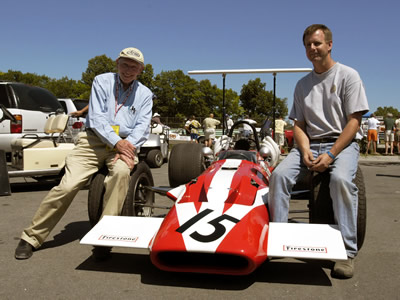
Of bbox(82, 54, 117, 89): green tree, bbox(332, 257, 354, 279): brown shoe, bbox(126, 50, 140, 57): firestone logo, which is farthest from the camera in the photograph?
bbox(82, 54, 117, 89): green tree

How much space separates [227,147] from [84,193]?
2605mm

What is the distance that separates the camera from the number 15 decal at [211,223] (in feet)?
8.96

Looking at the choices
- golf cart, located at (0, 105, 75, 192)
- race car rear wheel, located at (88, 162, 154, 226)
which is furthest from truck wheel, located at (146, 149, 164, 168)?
race car rear wheel, located at (88, 162, 154, 226)

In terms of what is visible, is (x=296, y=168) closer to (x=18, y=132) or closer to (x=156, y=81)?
(x=18, y=132)

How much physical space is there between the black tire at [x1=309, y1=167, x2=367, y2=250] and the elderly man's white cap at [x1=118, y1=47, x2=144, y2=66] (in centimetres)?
191

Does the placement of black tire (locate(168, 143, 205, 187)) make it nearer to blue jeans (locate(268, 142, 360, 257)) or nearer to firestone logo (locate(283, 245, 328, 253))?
blue jeans (locate(268, 142, 360, 257))

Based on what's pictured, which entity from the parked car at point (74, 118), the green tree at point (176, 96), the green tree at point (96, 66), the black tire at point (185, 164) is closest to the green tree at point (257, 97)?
the green tree at point (176, 96)

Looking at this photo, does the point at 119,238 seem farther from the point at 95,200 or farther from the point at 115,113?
the point at 115,113

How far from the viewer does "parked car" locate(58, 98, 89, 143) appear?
8.80 meters

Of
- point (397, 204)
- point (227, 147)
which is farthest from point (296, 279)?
point (397, 204)

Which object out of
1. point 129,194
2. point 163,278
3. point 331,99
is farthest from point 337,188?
point 129,194

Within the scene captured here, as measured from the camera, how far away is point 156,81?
215ft

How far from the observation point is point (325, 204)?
3.29m

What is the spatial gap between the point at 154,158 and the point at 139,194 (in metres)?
6.58
